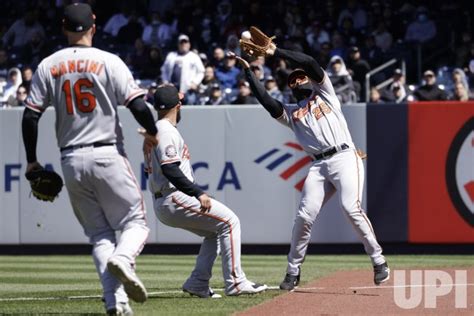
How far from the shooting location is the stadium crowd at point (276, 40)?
18047mm

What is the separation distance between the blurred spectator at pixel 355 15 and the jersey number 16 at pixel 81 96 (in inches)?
572

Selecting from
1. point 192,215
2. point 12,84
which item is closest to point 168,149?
point 192,215

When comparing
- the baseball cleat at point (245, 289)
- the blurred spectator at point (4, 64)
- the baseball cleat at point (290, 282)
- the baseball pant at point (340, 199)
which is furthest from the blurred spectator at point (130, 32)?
the baseball cleat at point (245, 289)

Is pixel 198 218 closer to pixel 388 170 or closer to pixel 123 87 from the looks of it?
pixel 123 87

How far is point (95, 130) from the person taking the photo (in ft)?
23.4

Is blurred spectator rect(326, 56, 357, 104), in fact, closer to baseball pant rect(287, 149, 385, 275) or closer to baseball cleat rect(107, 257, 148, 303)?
baseball pant rect(287, 149, 385, 275)

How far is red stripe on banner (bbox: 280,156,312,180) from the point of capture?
15227 millimetres

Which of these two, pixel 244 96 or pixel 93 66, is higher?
pixel 93 66

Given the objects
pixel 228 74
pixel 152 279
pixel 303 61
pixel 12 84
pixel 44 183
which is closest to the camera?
pixel 44 183

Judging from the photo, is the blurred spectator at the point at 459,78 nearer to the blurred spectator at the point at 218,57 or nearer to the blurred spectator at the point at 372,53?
the blurred spectator at the point at 372,53

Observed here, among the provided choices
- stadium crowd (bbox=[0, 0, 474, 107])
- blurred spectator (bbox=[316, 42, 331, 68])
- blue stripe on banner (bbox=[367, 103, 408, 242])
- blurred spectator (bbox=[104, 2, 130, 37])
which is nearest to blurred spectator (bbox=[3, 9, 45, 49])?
stadium crowd (bbox=[0, 0, 474, 107])

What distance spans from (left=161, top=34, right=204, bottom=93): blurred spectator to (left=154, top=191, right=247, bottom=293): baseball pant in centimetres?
981

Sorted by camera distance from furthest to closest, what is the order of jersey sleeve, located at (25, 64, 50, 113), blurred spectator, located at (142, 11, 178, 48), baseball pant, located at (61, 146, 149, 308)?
blurred spectator, located at (142, 11, 178, 48)
jersey sleeve, located at (25, 64, 50, 113)
baseball pant, located at (61, 146, 149, 308)

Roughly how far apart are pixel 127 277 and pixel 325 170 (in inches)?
124
